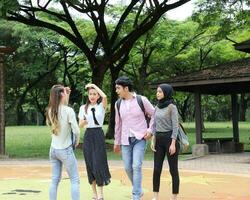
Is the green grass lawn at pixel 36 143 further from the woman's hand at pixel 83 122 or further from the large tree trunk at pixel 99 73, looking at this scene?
the woman's hand at pixel 83 122

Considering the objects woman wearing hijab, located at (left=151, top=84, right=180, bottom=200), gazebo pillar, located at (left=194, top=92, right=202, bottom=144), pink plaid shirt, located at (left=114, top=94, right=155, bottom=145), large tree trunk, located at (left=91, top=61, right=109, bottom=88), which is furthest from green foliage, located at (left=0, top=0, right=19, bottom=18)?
woman wearing hijab, located at (left=151, top=84, right=180, bottom=200)

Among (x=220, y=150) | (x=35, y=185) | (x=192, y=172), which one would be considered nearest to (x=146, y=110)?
(x=35, y=185)

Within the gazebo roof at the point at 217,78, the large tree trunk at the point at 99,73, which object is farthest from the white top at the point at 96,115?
the large tree trunk at the point at 99,73

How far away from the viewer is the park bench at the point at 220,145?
18891 mm

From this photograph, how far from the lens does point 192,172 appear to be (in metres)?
12.3

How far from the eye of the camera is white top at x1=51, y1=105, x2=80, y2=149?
679cm

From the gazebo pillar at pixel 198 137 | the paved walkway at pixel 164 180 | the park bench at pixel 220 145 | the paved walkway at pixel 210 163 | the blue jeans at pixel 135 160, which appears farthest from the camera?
the park bench at pixel 220 145

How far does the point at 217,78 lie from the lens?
16.5 meters

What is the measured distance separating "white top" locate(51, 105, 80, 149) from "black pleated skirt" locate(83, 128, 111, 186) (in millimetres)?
821

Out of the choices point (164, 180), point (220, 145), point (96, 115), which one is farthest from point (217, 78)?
point (96, 115)

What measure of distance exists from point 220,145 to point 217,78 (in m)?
3.59

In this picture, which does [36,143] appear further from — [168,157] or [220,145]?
[168,157]

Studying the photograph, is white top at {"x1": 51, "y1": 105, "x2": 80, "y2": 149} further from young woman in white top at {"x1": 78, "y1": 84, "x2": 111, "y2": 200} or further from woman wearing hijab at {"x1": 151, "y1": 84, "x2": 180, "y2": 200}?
woman wearing hijab at {"x1": 151, "y1": 84, "x2": 180, "y2": 200}

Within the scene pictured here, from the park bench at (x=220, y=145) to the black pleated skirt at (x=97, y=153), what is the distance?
1161cm
